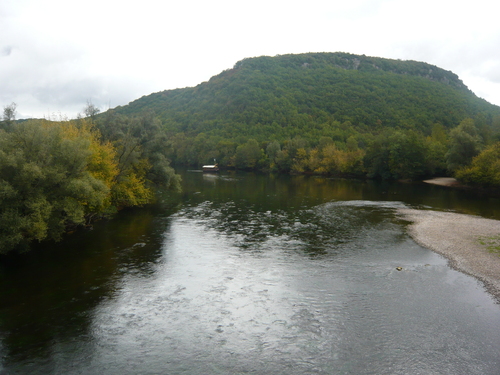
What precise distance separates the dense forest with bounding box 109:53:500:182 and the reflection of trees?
255ft

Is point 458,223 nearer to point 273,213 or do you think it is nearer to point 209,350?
point 273,213

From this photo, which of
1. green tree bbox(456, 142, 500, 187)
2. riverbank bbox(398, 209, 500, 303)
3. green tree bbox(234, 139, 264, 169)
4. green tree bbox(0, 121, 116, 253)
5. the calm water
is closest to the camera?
the calm water

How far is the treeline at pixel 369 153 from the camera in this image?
70188 millimetres

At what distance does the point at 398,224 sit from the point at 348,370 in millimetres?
25370

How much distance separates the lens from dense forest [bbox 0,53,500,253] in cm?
2314

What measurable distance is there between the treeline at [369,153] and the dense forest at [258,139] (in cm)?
31

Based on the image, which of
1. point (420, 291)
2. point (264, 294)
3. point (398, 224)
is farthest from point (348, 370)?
point (398, 224)

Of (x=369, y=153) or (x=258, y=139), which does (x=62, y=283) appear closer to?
(x=369, y=153)

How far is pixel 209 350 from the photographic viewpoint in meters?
13.1

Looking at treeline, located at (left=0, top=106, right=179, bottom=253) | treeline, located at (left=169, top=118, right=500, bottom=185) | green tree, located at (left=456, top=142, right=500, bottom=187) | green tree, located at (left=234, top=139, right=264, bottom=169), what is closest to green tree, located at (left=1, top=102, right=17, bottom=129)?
treeline, located at (left=0, top=106, right=179, bottom=253)

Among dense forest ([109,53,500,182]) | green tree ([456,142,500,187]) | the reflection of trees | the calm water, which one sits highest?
dense forest ([109,53,500,182])

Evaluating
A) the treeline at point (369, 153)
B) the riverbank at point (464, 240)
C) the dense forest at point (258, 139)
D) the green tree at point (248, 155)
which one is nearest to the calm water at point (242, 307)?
the riverbank at point (464, 240)

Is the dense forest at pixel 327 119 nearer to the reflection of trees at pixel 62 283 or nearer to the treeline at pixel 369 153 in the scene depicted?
the treeline at pixel 369 153

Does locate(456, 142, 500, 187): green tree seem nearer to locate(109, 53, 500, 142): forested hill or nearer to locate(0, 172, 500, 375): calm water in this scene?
locate(0, 172, 500, 375): calm water
